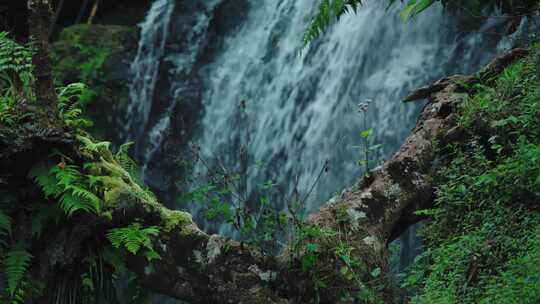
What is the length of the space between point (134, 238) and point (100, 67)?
885cm

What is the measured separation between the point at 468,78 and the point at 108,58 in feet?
28.4

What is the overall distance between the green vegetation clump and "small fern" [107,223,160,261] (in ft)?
5.71

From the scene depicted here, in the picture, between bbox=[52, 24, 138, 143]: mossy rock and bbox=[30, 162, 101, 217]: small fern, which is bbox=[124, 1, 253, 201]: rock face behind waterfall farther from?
bbox=[30, 162, 101, 217]: small fern

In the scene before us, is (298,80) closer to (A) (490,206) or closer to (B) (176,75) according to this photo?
(B) (176,75)

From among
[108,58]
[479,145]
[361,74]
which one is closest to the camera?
[479,145]

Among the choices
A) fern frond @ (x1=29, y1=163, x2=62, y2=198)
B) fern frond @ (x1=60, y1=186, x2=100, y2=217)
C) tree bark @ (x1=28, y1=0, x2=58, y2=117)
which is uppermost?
tree bark @ (x1=28, y1=0, x2=58, y2=117)

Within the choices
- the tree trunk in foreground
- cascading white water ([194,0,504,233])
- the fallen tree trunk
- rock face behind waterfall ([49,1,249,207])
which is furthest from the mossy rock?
the fallen tree trunk

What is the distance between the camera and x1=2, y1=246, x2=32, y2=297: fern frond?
402cm

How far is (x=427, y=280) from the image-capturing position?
411 cm

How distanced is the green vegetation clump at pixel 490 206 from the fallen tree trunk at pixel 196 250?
0.41 metres

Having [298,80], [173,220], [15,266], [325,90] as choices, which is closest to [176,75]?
[298,80]

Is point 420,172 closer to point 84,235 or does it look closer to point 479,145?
point 479,145

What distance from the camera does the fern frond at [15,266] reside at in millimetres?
4023

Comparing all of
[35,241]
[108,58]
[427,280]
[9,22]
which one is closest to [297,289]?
[427,280]
